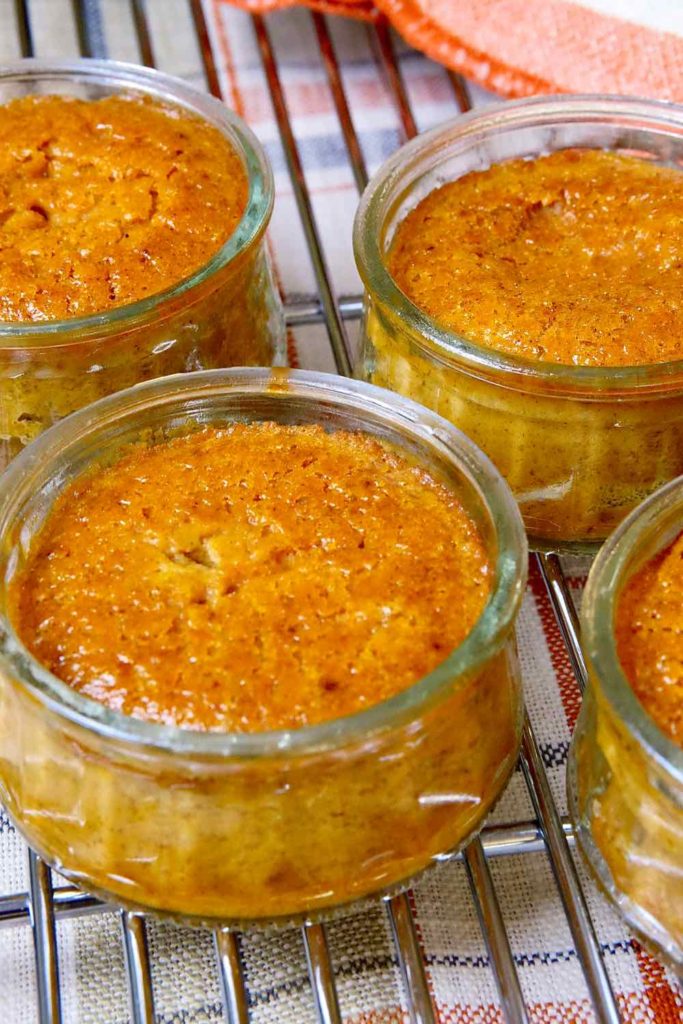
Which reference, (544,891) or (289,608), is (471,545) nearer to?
(289,608)

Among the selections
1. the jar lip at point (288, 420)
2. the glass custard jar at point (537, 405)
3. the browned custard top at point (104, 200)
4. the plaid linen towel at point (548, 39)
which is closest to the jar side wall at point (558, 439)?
the glass custard jar at point (537, 405)

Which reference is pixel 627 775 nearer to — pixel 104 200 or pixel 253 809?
pixel 253 809

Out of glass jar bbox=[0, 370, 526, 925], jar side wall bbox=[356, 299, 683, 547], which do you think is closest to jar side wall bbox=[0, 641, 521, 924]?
glass jar bbox=[0, 370, 526, 925]

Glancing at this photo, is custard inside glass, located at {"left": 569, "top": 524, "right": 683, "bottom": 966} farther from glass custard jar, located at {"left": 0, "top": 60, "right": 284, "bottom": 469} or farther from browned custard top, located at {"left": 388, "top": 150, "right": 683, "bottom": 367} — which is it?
glass custard jar, located at {"left": 0, "top": 60, "right": 284, "bottom": 469}

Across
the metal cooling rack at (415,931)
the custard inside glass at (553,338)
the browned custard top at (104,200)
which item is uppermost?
the browned custard top at (104,200)

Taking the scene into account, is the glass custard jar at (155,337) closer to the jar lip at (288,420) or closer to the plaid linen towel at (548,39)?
the jar lip at (288,420)

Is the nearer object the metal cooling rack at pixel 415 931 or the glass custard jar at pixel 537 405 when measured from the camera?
the metal cooling rack at pixel 415 931

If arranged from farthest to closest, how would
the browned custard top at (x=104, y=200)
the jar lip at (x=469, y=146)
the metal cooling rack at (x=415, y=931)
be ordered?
the browned custard top at (x=104, y=200) → the jar lip at (x=469, y=146) → the metal cooling rack at (x=415, y=931)
